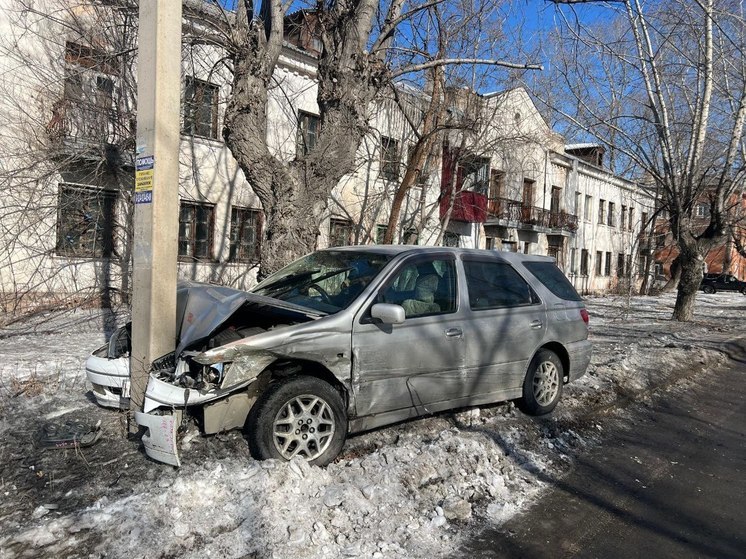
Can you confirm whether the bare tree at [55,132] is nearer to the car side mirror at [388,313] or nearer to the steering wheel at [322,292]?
the steering wheel at [322,292]

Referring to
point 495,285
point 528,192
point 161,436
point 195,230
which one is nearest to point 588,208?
point 528,192

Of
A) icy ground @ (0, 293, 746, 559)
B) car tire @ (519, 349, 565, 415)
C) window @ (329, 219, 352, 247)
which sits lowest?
icy ground @ (0, 293, 746, 559)

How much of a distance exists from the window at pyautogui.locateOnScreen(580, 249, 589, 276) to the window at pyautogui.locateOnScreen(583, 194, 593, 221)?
207 centimetres

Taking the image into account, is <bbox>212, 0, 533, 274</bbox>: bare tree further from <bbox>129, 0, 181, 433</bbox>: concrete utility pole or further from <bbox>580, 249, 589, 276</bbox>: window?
<bbox>580, 249, 589, 276</bbox>: window

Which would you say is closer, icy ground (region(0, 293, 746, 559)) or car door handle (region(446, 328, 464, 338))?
icy ground (region(0, 293, 746, 559))

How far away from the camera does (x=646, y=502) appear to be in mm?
4113

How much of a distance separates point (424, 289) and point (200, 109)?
1150 cm

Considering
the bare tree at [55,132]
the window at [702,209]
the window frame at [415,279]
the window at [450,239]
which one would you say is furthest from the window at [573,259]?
the window frame at [415,279]

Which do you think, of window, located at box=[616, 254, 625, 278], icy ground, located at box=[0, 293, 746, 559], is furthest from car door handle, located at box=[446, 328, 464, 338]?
window, located at box=[616, 254, 625, 278]

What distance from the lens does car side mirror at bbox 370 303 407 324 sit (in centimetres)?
419

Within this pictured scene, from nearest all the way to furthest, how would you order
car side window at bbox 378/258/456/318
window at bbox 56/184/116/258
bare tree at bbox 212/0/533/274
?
car side window at bbox 378/258/456/318 < bare tree at bbox 212/0/533/274 < window at bbox 56/184/116/258

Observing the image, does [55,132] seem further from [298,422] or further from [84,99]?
[298,422]

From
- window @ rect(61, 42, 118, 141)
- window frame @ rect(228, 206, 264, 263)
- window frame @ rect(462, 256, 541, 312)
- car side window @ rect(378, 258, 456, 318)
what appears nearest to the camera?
car side window @ rect(378, 258, 456, 318)

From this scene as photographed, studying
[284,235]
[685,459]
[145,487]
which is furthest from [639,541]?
[284,235]
